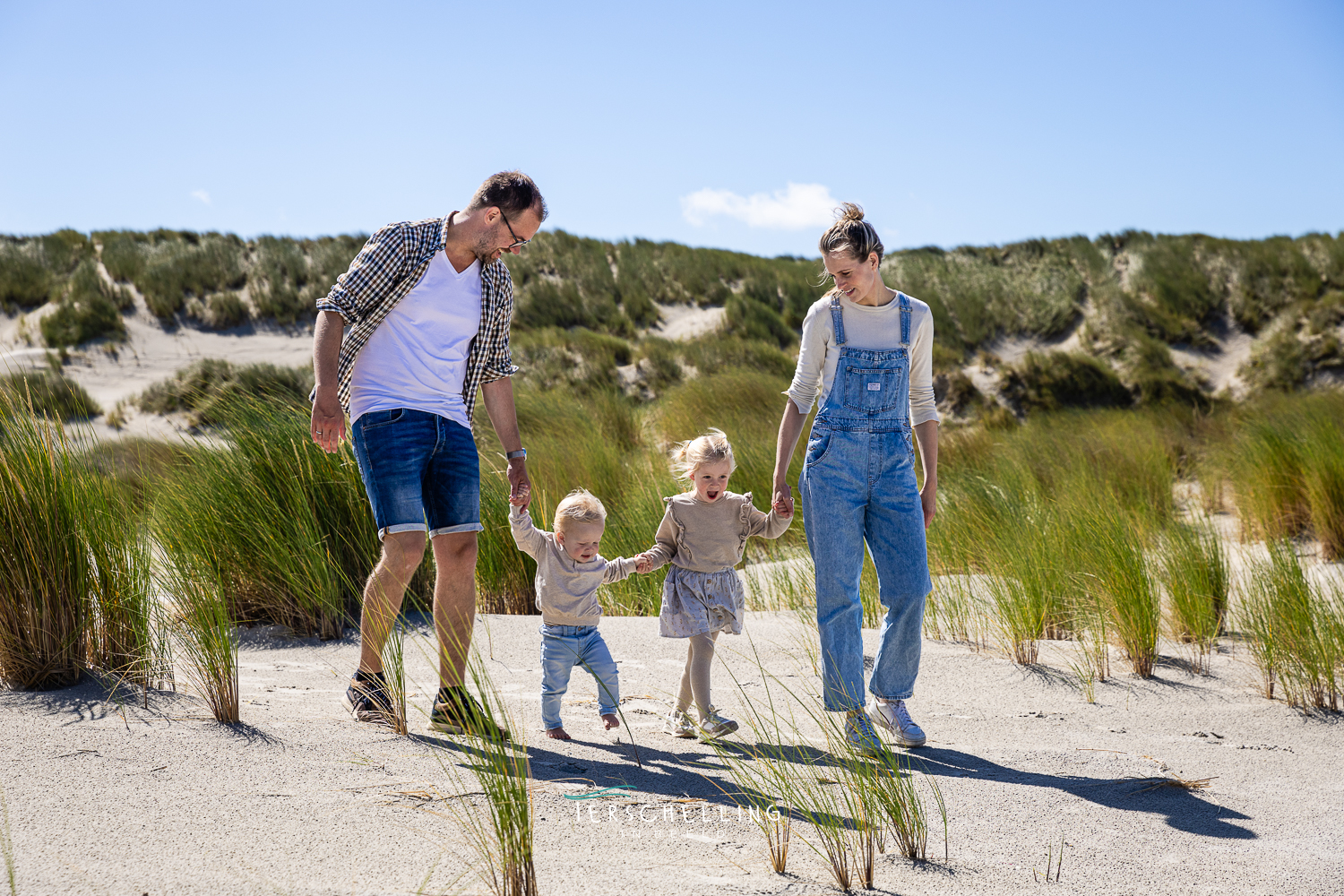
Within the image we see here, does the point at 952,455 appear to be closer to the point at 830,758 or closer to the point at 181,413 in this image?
the point at 830,758

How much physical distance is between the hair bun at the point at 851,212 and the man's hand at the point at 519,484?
1234 millimetres

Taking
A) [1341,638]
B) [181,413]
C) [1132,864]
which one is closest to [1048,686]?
[1341,638]

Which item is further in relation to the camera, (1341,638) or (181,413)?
(181,413)

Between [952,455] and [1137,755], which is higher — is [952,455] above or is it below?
above

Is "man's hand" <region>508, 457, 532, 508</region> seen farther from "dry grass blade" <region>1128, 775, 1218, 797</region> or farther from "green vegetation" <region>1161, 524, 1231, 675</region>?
"green vegetation" <region>1161, 524, 1231, 675</region>

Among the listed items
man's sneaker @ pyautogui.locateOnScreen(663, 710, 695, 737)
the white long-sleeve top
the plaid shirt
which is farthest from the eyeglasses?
man's sneaker @ pyautogui.locateOnScreen(663, 710, 695, 737)

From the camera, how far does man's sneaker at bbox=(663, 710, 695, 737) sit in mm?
3061

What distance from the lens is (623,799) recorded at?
7.87 ft

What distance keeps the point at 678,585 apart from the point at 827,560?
465mm

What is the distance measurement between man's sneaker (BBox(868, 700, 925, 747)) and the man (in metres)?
1.31

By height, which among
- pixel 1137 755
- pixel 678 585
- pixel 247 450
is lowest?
pixel 1137 755

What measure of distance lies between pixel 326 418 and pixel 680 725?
4.62ft

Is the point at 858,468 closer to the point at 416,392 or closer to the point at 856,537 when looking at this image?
the point at 856,537

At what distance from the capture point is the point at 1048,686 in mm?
3818
